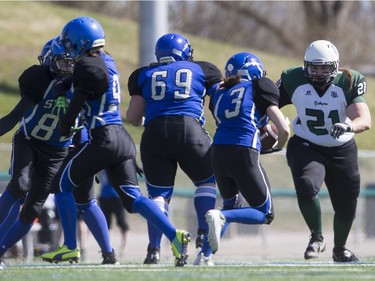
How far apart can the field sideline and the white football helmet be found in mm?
1574

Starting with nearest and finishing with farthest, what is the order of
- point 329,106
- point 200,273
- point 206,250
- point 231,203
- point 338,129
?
point 200,273
point 206,250
point 338,129
point 231,203
point 329,106

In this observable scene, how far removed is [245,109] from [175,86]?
611 millimetres

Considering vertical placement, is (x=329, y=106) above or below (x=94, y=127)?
above

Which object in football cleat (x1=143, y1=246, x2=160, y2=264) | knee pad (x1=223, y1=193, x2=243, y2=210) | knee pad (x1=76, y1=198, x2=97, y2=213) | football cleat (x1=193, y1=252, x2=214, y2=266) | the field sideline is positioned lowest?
the field sideline

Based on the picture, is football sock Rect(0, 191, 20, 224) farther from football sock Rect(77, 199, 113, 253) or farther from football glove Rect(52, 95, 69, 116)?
football glove Rect(52, 95, 69, 116)

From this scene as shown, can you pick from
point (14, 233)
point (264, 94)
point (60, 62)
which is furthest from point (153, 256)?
point (60, 62)

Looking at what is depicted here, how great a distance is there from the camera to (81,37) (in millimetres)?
8039

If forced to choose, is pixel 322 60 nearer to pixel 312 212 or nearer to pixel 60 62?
pixel 312 212

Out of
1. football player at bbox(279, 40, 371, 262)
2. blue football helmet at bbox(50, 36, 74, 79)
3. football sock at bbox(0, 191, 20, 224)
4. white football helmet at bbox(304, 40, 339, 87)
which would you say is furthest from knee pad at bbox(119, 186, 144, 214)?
white football helmet at bbox(304, 40, 339, 87)

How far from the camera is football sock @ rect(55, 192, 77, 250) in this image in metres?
8.20

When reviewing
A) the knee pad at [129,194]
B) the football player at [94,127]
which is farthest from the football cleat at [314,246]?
the knee pad at [129,194]

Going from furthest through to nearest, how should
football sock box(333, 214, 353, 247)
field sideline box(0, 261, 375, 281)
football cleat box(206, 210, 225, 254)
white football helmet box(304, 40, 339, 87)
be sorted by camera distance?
football sock box(333, 214, 353, 247), white football helmet box(304, 40, 339, 87), football cleat box(206, 210, 225, 254), field sideline box(0, 261, 375, 281)

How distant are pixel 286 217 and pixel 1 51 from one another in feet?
35.6

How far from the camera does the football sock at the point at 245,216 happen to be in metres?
7.94
